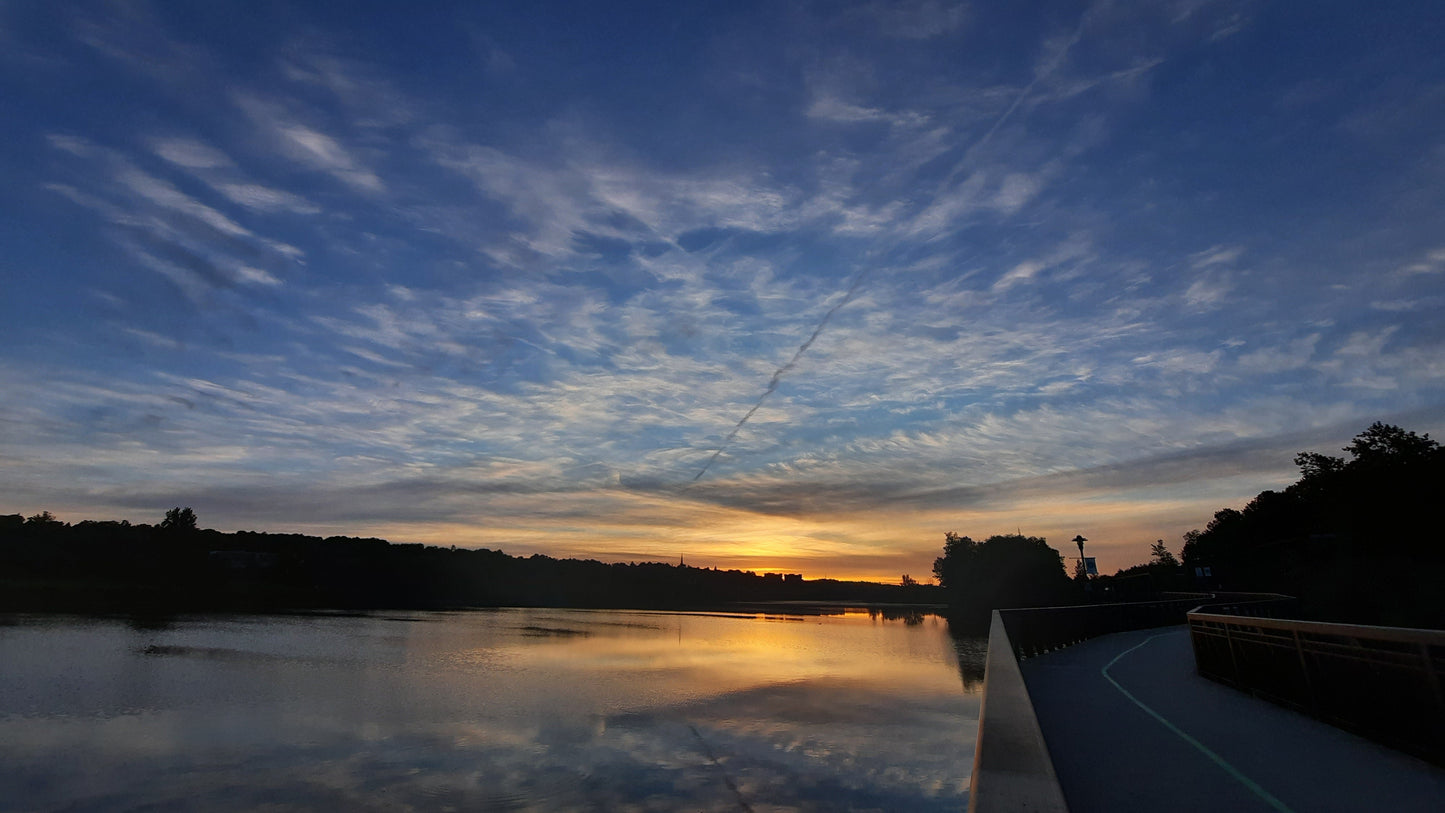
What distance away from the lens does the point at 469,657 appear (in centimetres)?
3125

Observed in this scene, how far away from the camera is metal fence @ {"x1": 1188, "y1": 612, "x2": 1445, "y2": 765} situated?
331 inches

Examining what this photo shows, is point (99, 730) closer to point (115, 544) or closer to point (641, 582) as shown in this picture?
point (115, 544)

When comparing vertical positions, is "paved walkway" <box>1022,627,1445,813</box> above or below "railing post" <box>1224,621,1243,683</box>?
below

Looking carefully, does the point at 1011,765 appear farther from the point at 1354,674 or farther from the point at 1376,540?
the point at 1376,540

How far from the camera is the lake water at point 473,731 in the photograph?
1083 cm

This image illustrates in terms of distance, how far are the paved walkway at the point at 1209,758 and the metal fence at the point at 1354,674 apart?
0.86 feet

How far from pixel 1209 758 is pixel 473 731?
43.4 ft

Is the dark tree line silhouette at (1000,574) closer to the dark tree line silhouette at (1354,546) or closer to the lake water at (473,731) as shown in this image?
the dark tree line silhouette at (1354,546)

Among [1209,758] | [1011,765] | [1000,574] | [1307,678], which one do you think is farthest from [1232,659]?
[1000,574]

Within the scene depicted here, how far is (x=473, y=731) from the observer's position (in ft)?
51.0

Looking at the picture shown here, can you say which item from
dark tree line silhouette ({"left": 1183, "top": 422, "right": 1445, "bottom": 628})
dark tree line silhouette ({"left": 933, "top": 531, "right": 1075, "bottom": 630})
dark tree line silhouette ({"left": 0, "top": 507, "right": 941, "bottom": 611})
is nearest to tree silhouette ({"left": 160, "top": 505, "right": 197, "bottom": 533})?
dark tree line silhouette ({"left": 0, "top": 507, "right": 941, "bottom": 611})

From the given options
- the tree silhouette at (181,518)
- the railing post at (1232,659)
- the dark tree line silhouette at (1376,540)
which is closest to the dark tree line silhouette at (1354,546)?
the dark tree line silhouette at (1376,540)

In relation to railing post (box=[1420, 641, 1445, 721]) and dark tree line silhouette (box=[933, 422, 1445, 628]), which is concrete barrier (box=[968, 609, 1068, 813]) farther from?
dark tree line silhouette (box=[933, 422, 1445, 628])

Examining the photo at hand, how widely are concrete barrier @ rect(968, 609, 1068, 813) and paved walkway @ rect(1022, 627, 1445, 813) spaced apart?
99 centimetres
